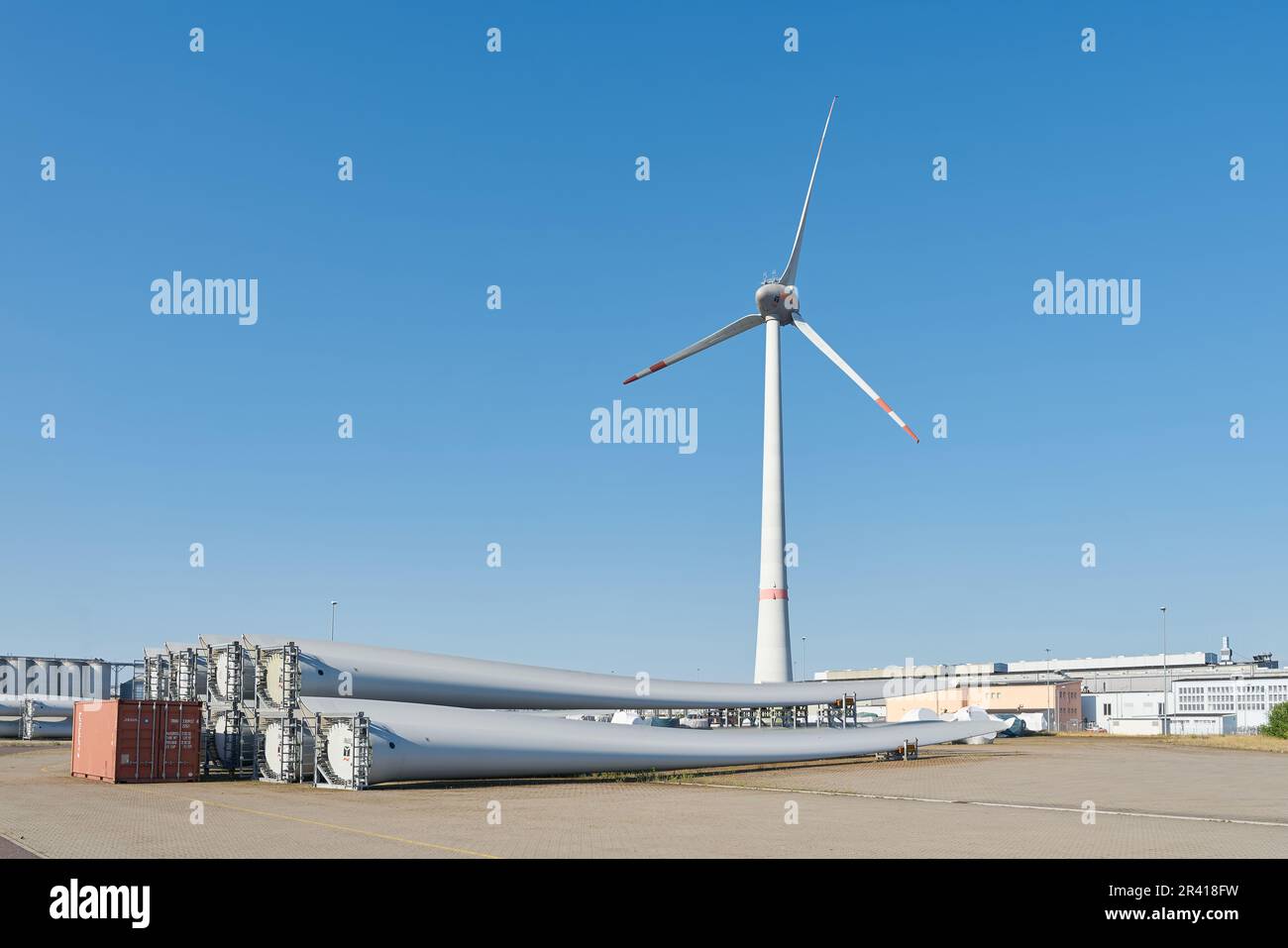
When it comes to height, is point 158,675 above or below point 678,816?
above

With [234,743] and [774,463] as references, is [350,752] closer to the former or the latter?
[234,743]

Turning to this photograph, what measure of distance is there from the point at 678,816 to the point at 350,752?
15917 millimetres

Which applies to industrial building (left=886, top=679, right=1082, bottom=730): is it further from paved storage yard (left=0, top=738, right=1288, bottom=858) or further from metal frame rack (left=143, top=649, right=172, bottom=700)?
metal frame rack (left=143, top=649, right=172, bottom=700)

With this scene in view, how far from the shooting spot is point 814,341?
307ft

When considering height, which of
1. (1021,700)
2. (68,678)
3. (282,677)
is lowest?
(1021,700)

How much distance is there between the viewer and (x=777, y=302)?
95.0 metres

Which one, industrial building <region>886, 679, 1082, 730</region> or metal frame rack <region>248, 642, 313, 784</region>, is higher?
metal frame rack <region>248, 642, 313, 784</region>

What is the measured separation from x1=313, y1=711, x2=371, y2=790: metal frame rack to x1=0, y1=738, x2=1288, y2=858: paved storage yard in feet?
3.61

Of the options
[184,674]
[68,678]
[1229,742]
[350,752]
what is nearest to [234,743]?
[184,674]

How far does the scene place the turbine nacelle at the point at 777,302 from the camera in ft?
311

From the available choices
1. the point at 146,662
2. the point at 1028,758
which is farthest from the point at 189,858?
the point at 1028,758

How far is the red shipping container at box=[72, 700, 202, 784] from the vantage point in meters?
49.0

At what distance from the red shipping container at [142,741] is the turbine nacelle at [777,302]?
58.9 m

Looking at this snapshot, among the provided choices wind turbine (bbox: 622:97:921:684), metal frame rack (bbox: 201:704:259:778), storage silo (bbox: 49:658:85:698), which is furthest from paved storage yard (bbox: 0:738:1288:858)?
storage silo (bbox: 49:658:85:698)
